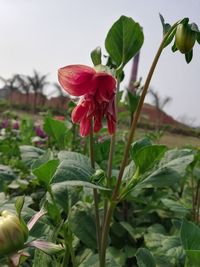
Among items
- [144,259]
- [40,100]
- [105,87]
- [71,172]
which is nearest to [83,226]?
[144,259]

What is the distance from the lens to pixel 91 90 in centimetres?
71

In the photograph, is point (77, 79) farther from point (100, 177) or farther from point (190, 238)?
point (190, 238)

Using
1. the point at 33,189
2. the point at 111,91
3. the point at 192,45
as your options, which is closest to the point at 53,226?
the point at 111,91

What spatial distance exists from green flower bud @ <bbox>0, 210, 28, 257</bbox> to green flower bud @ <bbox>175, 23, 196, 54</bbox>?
16.3 inches

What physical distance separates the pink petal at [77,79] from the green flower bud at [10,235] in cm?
25

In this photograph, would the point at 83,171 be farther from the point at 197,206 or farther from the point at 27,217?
the point at 197,206

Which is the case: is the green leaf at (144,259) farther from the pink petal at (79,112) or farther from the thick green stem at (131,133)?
the pink petal at (79,112)

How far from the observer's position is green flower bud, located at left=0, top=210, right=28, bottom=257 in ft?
1.84

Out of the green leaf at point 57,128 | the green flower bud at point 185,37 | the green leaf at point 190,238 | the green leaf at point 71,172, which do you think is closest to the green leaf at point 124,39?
the green flower bud at point 185,37

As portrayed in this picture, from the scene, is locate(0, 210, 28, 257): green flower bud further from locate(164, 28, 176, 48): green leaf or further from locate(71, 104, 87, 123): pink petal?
locate(164, 28, 176, 48): green leaf

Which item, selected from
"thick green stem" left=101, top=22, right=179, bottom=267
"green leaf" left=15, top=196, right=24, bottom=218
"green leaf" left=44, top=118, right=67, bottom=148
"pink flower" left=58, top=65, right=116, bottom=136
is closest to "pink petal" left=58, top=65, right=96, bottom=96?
"pink flower" left=58, top=65, right=116, bottom=136

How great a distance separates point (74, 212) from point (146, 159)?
327 millimetres

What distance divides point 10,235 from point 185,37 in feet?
1.46

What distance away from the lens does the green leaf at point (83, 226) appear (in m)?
0.99
